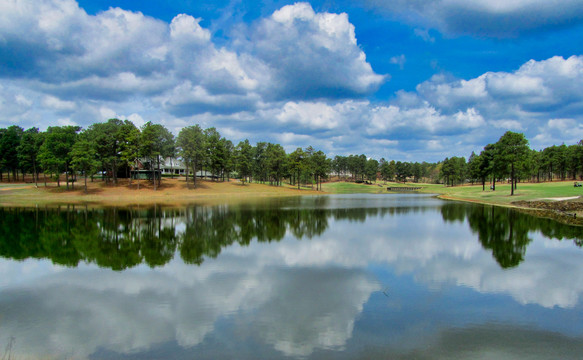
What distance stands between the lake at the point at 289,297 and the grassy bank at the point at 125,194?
38.1 m

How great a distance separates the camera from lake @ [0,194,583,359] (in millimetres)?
8859

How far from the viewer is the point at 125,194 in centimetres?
6881

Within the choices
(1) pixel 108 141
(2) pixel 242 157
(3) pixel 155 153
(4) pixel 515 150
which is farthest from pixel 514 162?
(1) pixel 108 141

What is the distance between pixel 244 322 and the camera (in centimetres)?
1021

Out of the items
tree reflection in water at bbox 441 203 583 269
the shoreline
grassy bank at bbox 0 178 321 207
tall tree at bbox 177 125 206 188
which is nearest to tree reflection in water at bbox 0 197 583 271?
tree reflection in water at bbox 441 203 583 269

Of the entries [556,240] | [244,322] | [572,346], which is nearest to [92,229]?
[244,322]

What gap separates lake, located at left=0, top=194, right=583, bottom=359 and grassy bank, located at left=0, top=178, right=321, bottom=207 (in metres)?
38.1

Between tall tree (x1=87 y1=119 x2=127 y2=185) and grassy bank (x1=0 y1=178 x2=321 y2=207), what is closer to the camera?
grassy bank (x1=0 y1=178 x2=321 y2=207)

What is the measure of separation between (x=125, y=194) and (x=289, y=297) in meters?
67.6

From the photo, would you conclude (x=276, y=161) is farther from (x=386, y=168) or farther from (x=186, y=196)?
(x=386, y=168)

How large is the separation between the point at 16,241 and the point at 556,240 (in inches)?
1660

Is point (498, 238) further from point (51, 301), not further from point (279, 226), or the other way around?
point (51, 301)

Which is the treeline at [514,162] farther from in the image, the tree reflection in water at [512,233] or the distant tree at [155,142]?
the distant tree at [155,142]

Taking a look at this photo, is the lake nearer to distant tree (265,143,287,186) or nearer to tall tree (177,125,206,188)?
tall tree (177,125,206,188)
